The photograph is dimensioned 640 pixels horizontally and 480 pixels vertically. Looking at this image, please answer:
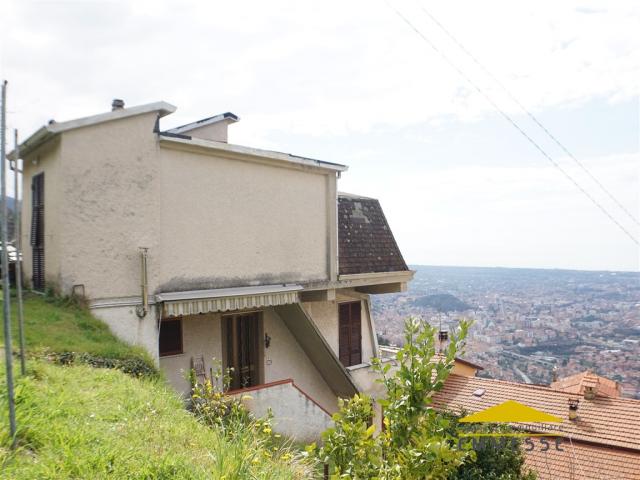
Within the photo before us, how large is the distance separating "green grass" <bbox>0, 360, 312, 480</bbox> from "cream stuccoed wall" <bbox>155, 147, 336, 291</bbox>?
4.27 meters

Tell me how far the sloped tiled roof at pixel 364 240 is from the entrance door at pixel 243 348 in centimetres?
307

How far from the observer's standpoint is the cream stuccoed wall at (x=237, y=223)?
10.2 metres

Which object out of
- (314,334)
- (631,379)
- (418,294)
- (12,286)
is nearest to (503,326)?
(418,294)

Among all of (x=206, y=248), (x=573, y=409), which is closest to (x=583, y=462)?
(x=573, y=409)

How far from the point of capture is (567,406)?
54.2 ft

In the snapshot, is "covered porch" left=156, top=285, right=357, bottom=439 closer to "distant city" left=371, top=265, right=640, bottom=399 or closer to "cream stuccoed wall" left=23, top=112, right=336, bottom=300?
"cream stuccoed wall" left=23, top=112, right=336, bottom=300

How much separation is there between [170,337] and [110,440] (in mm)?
7156

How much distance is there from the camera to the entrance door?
12336 millimetres

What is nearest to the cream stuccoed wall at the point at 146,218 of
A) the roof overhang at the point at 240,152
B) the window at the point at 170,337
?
the roof overhang at the point at 240,152

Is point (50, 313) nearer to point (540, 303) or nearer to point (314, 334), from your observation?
point (314, 334)

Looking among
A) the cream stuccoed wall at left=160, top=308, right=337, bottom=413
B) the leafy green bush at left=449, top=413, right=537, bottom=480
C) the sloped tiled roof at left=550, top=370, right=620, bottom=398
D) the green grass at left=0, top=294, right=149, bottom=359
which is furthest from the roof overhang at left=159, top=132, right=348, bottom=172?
the sloped tiled roof at left=550, top=370, right=620, bottom=398

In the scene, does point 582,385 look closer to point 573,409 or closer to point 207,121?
point 573,409

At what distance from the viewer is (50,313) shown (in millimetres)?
8508

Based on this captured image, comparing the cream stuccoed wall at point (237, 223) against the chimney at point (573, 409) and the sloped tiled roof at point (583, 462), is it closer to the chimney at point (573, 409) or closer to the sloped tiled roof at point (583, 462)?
the sloped tiled roof at point (583, 462)
